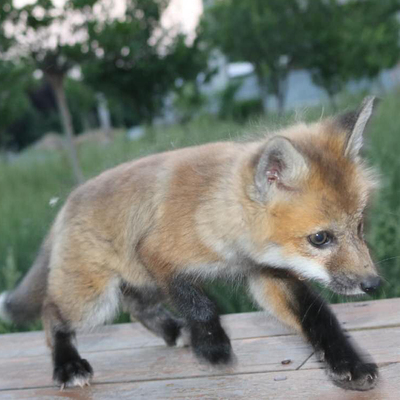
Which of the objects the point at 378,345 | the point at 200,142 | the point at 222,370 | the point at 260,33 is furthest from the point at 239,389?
the point at 260,33

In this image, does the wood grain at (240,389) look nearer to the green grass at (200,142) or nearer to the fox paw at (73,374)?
the fox paw at (73,374)

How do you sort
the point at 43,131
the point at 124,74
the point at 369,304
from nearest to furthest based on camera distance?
the point at 369,304
the point at 124,74
the point at 43,131

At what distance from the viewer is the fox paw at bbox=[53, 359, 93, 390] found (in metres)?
2.93

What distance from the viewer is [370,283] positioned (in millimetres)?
2396

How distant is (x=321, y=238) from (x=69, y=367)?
1304 mm

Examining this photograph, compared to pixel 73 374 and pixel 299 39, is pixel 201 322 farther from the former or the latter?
pixel 299 39

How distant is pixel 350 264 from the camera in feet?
8.05

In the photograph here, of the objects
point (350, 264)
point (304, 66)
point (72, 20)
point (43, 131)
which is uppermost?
point (72, 20)

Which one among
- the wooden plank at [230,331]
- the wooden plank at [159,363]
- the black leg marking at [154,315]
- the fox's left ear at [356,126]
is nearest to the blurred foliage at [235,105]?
the wooden plank at [230,331]

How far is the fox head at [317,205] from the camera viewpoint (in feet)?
8.06

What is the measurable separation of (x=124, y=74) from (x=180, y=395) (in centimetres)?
893

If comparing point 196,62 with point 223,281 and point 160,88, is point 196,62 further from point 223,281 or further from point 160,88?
point 223,281

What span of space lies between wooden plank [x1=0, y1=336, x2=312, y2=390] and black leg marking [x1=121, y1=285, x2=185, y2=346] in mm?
81

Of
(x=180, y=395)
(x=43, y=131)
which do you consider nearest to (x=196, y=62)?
(x=180, y=395)
